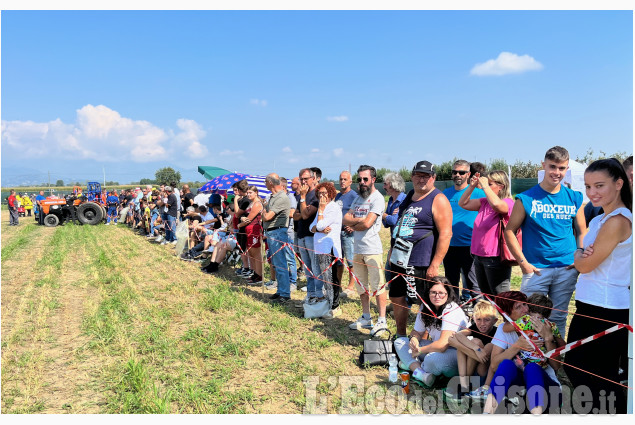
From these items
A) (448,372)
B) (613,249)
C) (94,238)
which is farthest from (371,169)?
(94,238)

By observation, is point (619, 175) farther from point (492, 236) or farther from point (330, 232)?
point (330, 232)

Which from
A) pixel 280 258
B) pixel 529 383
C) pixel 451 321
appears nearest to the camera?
pixel 529 383

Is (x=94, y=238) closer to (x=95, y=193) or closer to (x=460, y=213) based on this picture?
(x=95, y=193)

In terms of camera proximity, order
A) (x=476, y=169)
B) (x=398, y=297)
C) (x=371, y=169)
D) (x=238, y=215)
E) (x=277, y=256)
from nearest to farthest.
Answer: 1. (x=398, y=297)
2. (x=476, y=169)
3. (x=371, y=169)
4. (x=277, y=256)
5. (x=238, y=215)

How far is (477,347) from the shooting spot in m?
3.22

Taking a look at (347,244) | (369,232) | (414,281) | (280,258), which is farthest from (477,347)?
(280,258)

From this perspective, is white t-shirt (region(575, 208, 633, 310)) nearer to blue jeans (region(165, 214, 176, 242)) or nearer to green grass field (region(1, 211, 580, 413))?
green grass field (region(1, 211, 580, 413))

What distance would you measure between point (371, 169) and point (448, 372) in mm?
2358

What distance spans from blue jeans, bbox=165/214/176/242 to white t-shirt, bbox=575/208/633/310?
11.2 m

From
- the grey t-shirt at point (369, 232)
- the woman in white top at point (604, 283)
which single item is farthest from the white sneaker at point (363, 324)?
the woman in white top at point (604, 283)

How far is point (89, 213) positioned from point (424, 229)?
18.7 metres

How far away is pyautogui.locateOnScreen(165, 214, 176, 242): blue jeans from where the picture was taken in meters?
12.3

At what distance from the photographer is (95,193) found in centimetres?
2322

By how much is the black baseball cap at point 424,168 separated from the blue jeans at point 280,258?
271 centimetres
